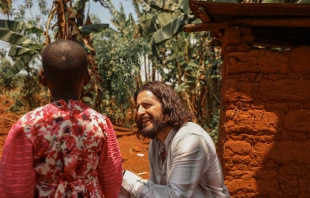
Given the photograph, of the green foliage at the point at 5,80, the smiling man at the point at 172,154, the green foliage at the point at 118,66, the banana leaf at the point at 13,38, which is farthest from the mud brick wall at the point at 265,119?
the green foliage at the point at 5,80

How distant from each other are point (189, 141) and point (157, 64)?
9.84 meters

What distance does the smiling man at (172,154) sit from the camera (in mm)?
2119

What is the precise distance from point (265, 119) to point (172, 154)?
2.26 m

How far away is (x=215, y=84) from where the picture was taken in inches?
370

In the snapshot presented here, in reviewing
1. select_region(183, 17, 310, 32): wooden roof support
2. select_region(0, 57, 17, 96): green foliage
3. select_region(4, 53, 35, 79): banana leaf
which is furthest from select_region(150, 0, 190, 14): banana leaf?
select_region(0, 57, 17, 96): green foliage

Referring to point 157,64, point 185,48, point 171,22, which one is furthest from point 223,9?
point 157,64

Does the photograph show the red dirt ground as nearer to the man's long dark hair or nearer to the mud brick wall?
the mud brick wall

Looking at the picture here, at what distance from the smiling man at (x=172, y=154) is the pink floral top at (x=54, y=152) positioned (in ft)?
1.94

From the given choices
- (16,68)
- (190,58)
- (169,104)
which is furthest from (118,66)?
(169,104)

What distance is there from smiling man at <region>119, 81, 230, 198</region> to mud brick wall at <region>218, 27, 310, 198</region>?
6.33 ft

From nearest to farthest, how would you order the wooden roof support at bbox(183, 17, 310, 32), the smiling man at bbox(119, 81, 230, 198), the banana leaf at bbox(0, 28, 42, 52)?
the smiling man at bbox(119, 81, 230, 198), the wooden roof support at bbox(183, 17, 310, 32), the banana leaf at bbox(0, 28, 42, 52)

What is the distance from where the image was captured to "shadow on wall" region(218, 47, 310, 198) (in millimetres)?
4172

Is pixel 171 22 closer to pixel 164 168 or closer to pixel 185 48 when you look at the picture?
pixel 185 48

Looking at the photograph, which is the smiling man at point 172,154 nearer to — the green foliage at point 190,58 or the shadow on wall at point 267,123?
the shadow on wall at point 267,123
